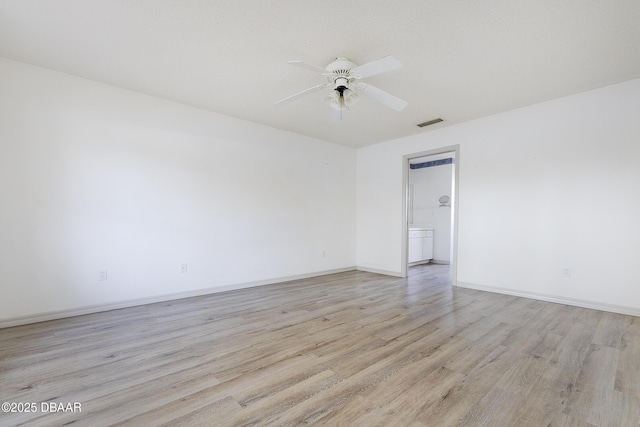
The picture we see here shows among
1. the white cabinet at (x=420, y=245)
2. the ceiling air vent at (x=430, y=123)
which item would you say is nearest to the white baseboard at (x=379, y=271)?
the white cabinet at (x=420, y=245)

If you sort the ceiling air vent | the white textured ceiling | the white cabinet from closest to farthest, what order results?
the white textured ceiling → the ceiling air vent → the white cabinet

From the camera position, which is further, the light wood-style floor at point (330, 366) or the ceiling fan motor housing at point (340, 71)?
the ceiling fan motor housing at point (340, 71)

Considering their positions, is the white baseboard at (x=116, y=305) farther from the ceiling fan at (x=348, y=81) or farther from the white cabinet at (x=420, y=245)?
the white cabinet at (x=420, y=245)

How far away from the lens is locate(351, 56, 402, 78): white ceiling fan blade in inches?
82.0

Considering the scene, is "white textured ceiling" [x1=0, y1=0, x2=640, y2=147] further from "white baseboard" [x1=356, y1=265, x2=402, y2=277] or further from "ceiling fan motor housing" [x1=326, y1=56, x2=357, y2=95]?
"white baseboard" [x1=356, y1=265, x2=402, y2=277]

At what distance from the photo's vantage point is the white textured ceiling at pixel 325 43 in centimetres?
200

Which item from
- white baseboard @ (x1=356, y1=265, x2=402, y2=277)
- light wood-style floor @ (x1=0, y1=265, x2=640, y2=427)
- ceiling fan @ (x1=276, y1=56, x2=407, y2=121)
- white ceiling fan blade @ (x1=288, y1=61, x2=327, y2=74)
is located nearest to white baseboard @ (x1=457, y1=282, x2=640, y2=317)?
light wood-style floor @ (x1=0, y1=265, x2=640, y2=427)

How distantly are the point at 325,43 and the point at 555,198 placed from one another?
3.46m

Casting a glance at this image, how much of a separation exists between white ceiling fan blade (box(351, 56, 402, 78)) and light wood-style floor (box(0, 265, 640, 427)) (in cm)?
226

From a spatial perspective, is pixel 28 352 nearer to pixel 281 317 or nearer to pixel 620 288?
pixel 281 317

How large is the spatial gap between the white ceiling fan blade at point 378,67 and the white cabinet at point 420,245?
4416 mm

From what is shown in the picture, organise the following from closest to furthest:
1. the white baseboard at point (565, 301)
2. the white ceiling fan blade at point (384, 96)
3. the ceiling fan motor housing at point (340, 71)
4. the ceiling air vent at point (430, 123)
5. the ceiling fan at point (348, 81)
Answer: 1. the ceiling fan at point (348, 81)
2. the ceiling fan motor housing at point (340, 71)
3. the white ceiling fan blade at point (384, 96)
4. the white baseboard at point (565, 301)
5. the ceiling air vent at point (430, 123)

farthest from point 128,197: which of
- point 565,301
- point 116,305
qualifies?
point 565,301

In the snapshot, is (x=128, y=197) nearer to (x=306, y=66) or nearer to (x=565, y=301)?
(x=306, y=66)
